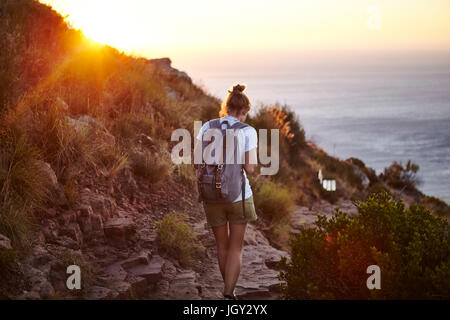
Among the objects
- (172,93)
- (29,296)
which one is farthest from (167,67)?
(29,296)

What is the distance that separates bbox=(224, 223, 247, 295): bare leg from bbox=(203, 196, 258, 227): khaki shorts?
9cm

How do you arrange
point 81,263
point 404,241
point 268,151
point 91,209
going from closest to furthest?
point 404,241 < point 81,263 < point 91,209 < point 268,151

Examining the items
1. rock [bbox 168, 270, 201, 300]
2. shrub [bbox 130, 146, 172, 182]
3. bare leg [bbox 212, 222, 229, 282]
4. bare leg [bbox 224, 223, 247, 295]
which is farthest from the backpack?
shrub [bbox 130, 146, 172, 182]

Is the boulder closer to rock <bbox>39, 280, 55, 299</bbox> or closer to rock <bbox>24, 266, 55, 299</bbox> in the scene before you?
rock <bbox>24, 266, 55, 299</bbox>

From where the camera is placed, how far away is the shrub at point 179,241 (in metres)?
5.79

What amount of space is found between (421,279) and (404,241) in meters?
0.46

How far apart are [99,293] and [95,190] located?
196cm

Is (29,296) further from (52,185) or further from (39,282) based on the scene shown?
(52,185)

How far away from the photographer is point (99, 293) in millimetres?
4598

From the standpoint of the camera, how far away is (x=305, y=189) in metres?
13.2

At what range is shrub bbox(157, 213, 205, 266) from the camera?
5.79 meters

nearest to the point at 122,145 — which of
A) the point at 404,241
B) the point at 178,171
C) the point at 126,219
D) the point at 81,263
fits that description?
the point at 178,171

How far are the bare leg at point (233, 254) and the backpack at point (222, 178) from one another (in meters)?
0.25

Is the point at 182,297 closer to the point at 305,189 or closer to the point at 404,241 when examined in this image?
→ the point at 404,241
